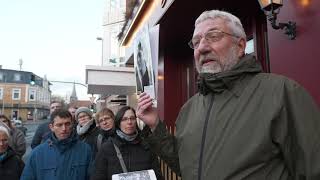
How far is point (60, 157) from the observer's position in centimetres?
371

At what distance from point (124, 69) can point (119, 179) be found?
673cm

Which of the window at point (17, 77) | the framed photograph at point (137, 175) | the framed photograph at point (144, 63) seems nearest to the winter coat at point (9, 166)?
the framed photograph at point (137, 175)

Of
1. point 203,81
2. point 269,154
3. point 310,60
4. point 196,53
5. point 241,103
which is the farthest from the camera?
point 310,60

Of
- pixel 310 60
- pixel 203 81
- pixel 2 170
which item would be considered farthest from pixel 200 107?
pixel 2 170

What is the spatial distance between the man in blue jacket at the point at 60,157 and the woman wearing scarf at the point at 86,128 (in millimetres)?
1191

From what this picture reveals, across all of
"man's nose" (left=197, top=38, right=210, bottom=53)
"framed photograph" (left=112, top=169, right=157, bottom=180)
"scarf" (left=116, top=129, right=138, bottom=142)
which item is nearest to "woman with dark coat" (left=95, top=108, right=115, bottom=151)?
"scarf" (left=116, top=129, right=138, bottom=142)

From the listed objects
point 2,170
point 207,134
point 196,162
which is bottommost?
point 2,170

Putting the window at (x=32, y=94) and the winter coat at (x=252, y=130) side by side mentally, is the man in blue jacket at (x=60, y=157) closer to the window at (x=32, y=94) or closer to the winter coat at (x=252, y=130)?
the winter coat at (x=252, y=130)

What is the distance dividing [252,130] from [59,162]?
2.63m

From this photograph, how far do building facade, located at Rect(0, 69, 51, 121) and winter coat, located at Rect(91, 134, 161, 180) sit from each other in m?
82.8

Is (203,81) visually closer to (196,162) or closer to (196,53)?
(196,53)

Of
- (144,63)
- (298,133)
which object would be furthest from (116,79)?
(298,133)

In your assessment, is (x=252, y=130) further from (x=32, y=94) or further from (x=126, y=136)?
(x=32, y=94)

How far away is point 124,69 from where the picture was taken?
984 cm
